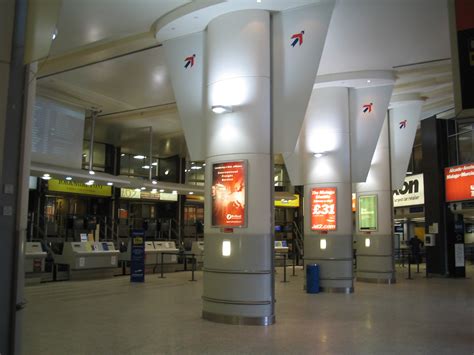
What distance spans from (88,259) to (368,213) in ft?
29.0

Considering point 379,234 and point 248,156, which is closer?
point 248,156

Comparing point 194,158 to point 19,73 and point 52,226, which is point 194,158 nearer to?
point 19,73

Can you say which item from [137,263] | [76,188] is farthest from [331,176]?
[76,188]

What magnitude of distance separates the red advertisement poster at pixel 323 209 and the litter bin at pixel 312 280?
3.32 ft

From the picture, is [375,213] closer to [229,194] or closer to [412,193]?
[412,193]

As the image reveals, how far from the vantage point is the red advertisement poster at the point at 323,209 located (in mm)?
11469

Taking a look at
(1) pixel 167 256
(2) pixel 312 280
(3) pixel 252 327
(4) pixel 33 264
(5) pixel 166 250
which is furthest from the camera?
(1) pixel 167 256

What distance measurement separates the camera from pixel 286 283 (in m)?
13.5

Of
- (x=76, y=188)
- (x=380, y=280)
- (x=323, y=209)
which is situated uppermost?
(x=76, y=188)

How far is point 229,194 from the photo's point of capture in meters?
7.44

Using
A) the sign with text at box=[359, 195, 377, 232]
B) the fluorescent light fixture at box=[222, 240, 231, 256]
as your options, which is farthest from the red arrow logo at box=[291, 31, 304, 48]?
the sign with text at box=[359, 195, 377, 232]

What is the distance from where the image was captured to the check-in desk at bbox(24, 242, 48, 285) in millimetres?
12875

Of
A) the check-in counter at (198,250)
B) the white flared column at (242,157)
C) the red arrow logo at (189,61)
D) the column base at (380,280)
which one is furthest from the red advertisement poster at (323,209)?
the check-in counter at (198,250)

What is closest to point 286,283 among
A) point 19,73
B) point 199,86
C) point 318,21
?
point 199,86
